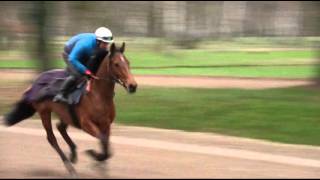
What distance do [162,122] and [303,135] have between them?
3.15 meters

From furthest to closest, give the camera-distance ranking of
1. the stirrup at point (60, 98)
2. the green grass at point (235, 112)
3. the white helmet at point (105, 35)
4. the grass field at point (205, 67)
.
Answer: the grass field at point (205, 67) → the green grass at point (235, 112) → the stirrup at point (60, 98) → the white helmet at point (105, 35)

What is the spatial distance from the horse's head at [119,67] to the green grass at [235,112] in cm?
460

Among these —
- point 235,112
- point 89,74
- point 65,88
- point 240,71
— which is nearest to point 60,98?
point 65,88

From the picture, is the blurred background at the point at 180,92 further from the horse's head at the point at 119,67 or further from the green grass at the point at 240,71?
the horse's head at the point at 119,67

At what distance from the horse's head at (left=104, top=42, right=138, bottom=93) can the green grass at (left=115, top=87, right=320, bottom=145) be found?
4596 millimetres

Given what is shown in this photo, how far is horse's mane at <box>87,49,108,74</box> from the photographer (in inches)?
348

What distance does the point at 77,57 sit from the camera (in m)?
8.96

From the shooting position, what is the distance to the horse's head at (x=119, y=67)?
325 inches

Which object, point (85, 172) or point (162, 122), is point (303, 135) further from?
point (85, 172)

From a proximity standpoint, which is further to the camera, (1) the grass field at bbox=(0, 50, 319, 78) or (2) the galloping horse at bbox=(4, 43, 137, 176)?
(1) the grass field at bbox=(0, 50, 319, 78)

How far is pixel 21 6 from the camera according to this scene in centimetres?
2002

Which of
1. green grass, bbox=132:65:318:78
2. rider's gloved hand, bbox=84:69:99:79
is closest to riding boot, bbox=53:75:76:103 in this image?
rider's gloved hand, bbox=84:69:99:79

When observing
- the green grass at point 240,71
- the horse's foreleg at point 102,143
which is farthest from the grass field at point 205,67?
the horse's foreleg at point 102,143

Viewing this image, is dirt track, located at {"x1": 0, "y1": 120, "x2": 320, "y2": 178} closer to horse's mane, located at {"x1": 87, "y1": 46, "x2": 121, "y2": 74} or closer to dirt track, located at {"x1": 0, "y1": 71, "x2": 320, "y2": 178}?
dirt track, located at {"x1": 0, "y1": 71, "x2": 320, "y2": 178}
